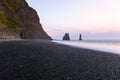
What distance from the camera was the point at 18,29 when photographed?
138375 millimetres

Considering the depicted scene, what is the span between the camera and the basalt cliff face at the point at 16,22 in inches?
4803

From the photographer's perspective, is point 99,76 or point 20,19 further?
point 20,19

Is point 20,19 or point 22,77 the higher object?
point 20,19

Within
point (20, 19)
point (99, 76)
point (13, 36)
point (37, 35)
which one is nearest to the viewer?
point (99, 76)

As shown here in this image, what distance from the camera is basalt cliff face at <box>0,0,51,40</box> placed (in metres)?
122

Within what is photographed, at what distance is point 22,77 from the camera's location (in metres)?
12.1

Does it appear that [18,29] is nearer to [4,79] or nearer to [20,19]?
[20,19]

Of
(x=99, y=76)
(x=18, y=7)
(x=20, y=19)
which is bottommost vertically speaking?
(x=99, y=76)

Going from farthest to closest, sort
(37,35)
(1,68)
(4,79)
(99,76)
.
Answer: (37,35), (1,68), (99,76), (4,79)

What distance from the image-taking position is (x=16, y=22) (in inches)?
5758

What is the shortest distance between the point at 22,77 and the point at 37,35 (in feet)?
606

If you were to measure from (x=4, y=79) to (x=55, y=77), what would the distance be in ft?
9.91

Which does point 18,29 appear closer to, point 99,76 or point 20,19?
point 20,19

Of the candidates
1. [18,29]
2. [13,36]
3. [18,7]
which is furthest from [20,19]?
[13,36]
